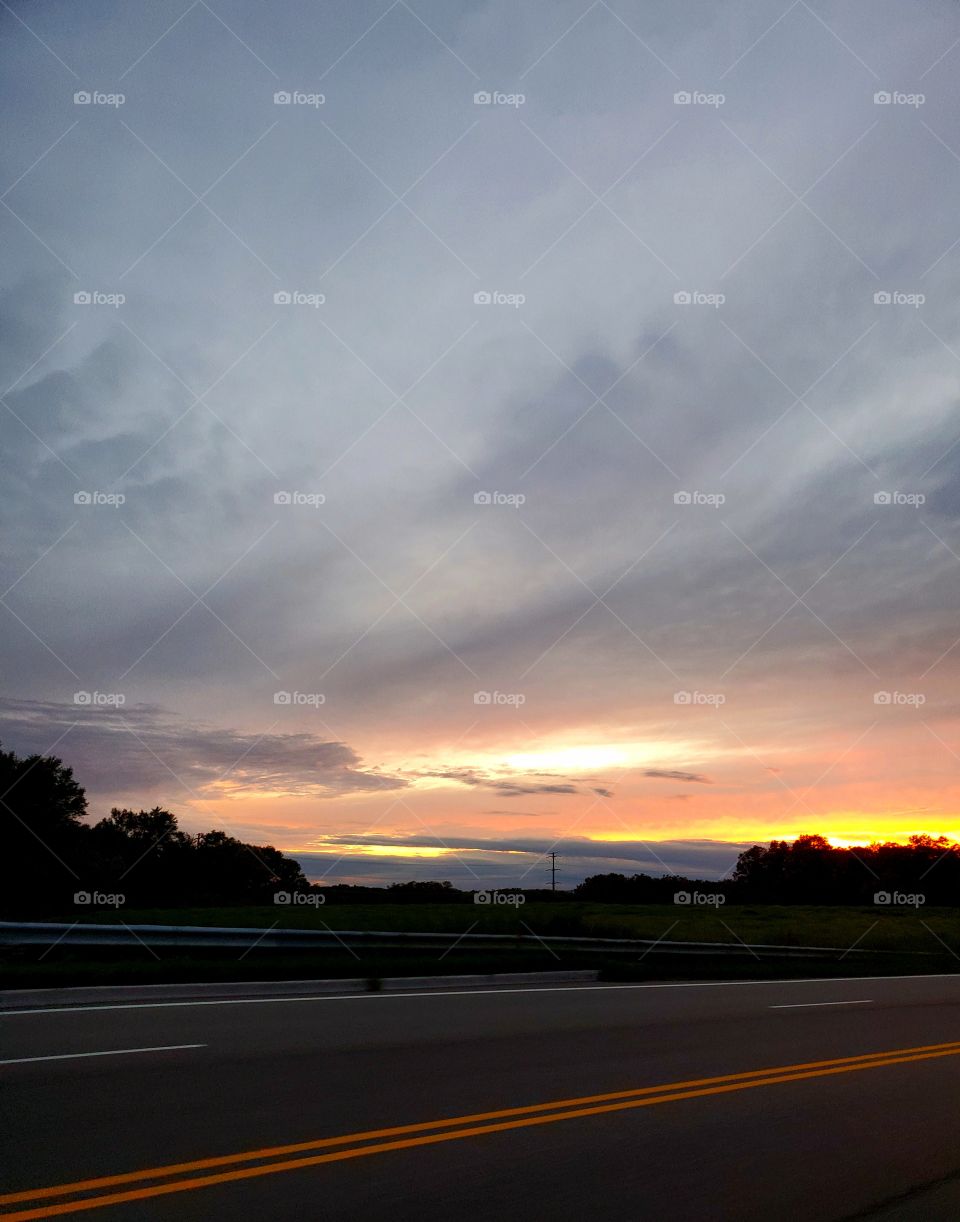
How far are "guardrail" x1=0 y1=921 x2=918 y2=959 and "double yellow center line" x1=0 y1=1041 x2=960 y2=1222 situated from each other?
997 cm

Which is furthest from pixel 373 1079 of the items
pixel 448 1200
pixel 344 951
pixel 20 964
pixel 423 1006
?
pixel 344 951

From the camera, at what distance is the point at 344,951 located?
19.5 m

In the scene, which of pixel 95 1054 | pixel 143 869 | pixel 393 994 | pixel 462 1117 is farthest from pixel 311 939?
pixel 143 869

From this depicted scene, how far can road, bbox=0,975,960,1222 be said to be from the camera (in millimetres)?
5945

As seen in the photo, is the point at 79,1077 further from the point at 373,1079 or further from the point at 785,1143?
the point at 785,1143

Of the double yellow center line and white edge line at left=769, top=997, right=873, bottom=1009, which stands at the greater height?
the double yellow center line

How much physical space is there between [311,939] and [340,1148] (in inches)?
489

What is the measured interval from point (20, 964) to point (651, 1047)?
9.76 m

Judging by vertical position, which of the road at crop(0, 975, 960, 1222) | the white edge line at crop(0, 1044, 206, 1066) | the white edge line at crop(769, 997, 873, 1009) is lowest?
the white edge line at crop(769, 997, 873, 1009)

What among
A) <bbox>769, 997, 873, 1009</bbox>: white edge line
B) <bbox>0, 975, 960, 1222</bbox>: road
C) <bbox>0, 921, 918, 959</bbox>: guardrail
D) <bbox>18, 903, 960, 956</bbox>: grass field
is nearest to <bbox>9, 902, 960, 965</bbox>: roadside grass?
<bbox>18, 903, 960, 956</bbox>: grass field

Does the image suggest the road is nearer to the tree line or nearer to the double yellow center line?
the double yellow center line

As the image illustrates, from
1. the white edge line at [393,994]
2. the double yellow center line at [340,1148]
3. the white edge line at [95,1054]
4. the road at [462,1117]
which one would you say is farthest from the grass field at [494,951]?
the double yellow center line at [340,1148]

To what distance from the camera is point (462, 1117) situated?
25.2 ft

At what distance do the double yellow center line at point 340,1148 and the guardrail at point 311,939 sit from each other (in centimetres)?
997
